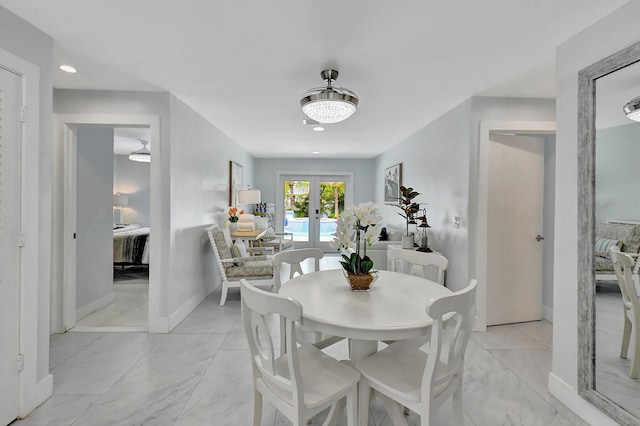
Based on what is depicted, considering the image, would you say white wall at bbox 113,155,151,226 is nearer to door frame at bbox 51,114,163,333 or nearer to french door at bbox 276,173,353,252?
french door at bbox 276,173,353,252

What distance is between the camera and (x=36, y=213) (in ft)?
6.21

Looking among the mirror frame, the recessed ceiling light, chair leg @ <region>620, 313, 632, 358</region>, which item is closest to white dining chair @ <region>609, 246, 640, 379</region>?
chair leg @ <region>620, 313, 632, 358</region>

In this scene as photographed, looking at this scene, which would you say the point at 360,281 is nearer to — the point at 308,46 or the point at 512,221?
the point at 308,46

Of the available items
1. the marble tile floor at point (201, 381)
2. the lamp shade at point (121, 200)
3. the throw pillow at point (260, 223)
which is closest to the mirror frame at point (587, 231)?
Answer: the marble tile floor at point (201, 381)

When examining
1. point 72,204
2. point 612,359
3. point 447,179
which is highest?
point 447,179

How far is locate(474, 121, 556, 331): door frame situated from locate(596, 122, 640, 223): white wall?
50.1 inches

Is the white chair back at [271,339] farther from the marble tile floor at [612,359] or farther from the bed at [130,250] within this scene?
the bed at [130,250]

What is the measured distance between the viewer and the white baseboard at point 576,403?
1.72 m

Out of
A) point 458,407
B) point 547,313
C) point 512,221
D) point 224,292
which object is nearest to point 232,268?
point 224,292

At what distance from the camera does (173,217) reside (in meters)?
3.08

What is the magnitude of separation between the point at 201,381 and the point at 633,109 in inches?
120

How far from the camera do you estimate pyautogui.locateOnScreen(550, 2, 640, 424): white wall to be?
1870mm

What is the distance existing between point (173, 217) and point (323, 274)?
1768 mm

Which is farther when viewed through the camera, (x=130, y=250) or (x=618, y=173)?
(x=130, y=250)
